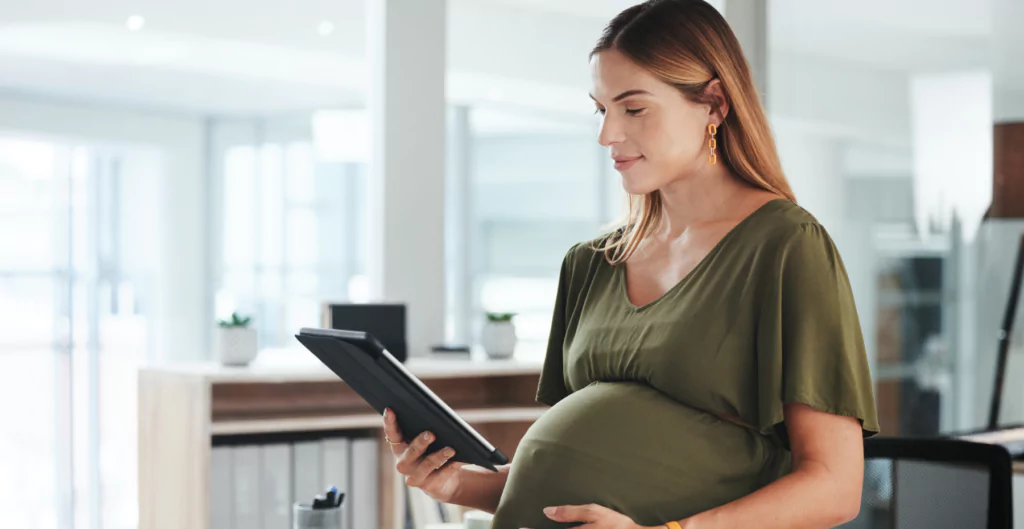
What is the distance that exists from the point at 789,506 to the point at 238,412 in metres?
2.35

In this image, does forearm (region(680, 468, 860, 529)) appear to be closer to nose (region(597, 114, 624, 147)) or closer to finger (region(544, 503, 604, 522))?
finger (region(544, 503, 604, 522))

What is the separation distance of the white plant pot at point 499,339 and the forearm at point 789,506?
7.89 ft

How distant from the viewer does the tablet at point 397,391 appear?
1225 millimetres

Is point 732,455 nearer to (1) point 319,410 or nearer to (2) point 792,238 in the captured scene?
(2) point 792,238

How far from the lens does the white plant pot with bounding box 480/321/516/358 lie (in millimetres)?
3500

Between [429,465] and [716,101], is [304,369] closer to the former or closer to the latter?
[429,465]

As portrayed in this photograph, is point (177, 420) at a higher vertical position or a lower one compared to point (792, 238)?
lower

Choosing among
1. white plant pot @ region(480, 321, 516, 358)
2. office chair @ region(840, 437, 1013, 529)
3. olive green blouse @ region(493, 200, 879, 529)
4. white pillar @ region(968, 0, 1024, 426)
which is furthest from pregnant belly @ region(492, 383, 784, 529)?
white pillar @ region(968, 0, 1024, 426)

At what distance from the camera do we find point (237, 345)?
313 cm

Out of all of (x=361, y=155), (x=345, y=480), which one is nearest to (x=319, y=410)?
(x=345, y=480)

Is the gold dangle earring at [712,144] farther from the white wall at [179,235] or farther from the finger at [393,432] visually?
the white wall at [179,235]

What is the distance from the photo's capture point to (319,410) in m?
3.22

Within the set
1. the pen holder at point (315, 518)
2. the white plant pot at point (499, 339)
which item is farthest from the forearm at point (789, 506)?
the white plant pot at point (499, 339)

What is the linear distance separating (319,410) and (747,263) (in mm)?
2284
